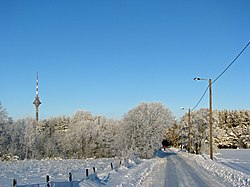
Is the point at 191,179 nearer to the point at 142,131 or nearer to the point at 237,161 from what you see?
the point at 237,161

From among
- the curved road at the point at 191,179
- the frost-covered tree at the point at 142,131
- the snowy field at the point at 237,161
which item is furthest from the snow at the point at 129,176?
the frost-covered tree at the point at 142,131

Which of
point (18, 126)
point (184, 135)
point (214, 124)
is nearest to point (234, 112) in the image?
point (184, 135)

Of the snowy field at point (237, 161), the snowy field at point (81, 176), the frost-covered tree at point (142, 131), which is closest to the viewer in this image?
the snowy field at point (81, 176)

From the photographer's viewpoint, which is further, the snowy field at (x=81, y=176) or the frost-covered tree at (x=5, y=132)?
the frost-covered tree at (x=5, y=132)

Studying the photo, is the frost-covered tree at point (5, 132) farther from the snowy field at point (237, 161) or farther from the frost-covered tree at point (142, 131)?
the snowy field at point (237, 161)

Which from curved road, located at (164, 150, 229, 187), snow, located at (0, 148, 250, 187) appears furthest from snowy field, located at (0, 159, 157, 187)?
curved road, located at (164, 150, 229, 187)

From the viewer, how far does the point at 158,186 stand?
52.9 feet

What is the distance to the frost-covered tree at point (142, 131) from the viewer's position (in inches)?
2009

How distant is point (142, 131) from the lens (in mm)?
51250

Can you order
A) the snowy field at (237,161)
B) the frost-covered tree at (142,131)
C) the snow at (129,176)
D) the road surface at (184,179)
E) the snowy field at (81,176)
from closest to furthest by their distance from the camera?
the snowy field at (81,176) → the snow at (129,176) → the road surface at (184,179) → the snowy field at (237,161) → the frost-covered tree at (142,131)

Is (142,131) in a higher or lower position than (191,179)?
higher

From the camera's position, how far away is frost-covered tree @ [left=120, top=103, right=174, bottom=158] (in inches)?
2009

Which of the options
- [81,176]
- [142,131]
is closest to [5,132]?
[142,131]

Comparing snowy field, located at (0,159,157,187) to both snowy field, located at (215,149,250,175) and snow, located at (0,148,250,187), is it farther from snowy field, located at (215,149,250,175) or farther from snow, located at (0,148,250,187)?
snowy field, located at (215,149,250,175)
